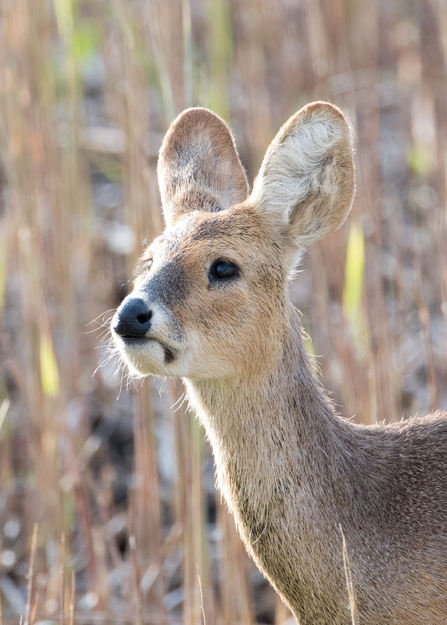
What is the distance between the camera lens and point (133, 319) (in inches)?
114

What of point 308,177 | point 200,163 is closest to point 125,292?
point 200,163

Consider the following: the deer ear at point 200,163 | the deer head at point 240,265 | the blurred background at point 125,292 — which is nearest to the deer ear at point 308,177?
the deer head at point 240,265

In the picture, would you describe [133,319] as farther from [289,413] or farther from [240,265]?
[289,413]

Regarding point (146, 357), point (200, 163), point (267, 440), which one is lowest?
point (267, 440)

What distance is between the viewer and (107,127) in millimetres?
8703

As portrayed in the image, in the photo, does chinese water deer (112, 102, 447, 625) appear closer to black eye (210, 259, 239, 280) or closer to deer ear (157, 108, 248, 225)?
black eye (210, 259, 239, 280)

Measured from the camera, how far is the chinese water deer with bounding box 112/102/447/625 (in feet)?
9.98

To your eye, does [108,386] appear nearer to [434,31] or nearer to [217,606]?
[217,606]

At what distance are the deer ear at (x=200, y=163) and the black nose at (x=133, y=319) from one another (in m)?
0.98

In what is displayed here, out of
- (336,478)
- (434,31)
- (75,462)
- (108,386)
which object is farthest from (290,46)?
(336,478)

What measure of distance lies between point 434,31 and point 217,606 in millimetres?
6666

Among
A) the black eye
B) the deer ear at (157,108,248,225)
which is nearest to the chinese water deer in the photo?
Result: the black eye

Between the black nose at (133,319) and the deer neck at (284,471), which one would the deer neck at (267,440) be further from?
the black nose at (133,319)

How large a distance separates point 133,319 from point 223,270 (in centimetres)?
46
